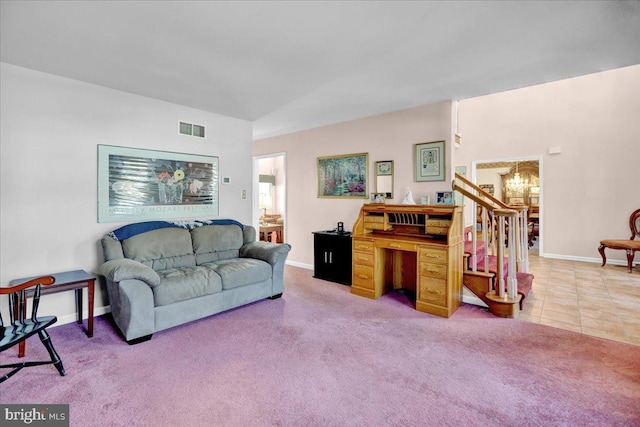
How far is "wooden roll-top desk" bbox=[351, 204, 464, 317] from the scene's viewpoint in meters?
3.28

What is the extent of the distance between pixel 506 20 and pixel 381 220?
2436 millimetres

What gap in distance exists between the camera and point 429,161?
12.9 ft

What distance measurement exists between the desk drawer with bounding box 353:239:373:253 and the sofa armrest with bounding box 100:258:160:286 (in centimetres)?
230

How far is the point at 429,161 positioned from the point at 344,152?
1406 mm

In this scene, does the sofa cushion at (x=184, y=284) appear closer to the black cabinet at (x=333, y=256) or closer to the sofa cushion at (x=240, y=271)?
the sofa cushion at (x=240, y=271)

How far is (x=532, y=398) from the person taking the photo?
192 cm

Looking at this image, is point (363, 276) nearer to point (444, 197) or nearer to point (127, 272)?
point (444, 197)

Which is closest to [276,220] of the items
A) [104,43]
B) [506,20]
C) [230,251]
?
[230,251]

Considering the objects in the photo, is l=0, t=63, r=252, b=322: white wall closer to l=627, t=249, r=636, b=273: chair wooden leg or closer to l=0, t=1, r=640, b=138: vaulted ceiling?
l=0, t=1, r=640, b=138: vaulted ceiling

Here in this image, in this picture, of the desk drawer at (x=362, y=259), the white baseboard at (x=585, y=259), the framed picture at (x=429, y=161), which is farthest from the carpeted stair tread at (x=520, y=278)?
the white baseboard at (x=585, y=259)

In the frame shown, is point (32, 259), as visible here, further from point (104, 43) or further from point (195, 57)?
point (195, 57)

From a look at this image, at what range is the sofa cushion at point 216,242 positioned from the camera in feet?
12.2

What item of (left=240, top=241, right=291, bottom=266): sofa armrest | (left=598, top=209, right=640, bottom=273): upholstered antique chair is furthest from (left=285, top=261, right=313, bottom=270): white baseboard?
(left=598, top=209, right=640, bottom=273): upholstered antique chair

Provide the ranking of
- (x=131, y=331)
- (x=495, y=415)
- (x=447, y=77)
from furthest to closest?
(x=447, y=77), (x=131, y=331), (x=495, y=415)
